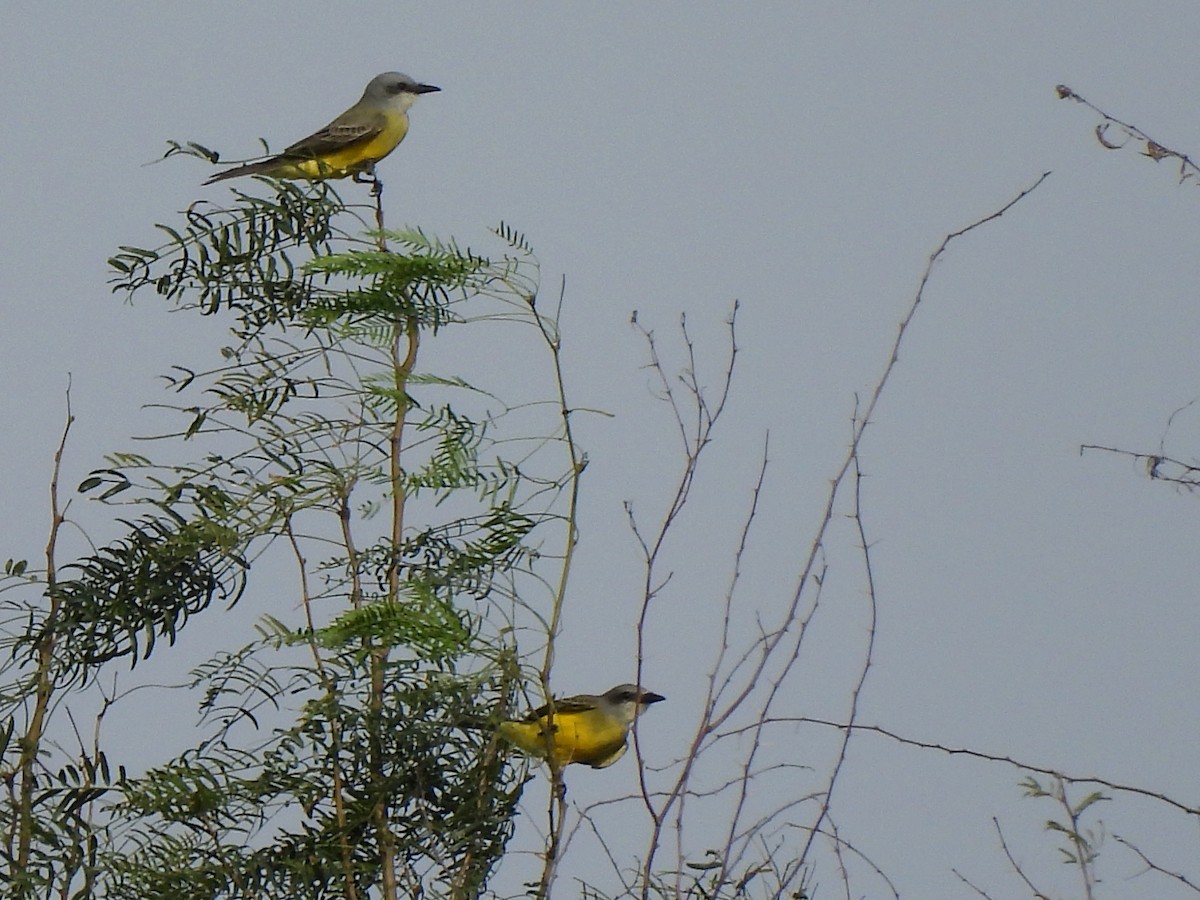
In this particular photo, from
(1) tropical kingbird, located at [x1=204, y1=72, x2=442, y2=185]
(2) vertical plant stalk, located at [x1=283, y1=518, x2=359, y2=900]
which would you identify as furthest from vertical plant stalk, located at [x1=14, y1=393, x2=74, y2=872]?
(1) tropical kingbird, located at [x1=204, y1=72, x2=442, y2=185]

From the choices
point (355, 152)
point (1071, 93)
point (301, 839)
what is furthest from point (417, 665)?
point (355, 152)

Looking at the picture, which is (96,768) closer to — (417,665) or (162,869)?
(162,869)

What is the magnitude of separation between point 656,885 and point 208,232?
2.98 feet

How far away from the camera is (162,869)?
1667 millimetres

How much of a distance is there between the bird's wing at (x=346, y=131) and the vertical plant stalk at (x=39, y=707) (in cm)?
96

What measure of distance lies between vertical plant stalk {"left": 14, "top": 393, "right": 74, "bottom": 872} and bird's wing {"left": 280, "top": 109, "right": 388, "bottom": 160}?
0.96 metres

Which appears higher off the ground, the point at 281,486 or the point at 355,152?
the point at 355,152

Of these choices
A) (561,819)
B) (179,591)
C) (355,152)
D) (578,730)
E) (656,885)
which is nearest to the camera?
(561,819)

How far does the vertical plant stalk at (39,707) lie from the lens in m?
1.68

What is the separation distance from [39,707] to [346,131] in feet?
4.07

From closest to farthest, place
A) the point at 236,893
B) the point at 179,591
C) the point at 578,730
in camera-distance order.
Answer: the point at 236,893 → the point at 179,591 → the point at 578,730

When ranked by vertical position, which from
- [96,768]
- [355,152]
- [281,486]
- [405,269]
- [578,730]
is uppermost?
[355,152]

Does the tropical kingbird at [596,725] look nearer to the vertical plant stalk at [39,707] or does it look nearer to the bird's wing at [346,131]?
the vertical plant stalk at [39,707]

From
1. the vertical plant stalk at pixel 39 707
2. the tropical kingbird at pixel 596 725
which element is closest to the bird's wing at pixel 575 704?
the tropical kingbird at pixel 596 725
